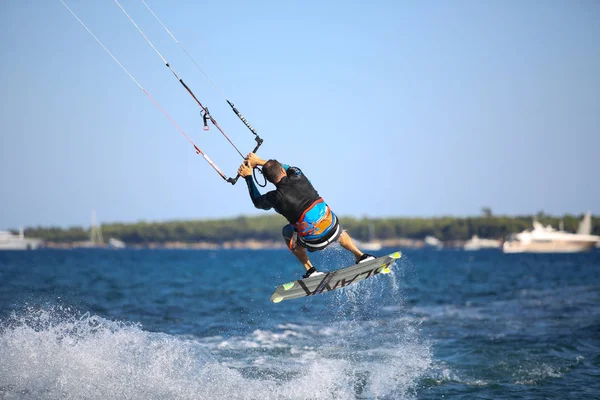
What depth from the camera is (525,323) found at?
21.8m

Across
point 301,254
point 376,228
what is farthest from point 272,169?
point 376,228

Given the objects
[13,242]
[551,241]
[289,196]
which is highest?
[289,196]

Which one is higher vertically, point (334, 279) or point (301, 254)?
point (301, 254)

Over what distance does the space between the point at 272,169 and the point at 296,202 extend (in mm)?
634

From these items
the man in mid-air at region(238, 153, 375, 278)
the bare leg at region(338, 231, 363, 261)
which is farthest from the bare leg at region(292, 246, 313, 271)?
the bare leg at region(338, 231, 363, 261)

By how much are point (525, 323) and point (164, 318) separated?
37.0ft

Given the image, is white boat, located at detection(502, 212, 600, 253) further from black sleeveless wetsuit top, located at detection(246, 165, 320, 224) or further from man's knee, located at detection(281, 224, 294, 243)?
black sleeveless wetsuit top, located at detection(246, 165, 320, 224)

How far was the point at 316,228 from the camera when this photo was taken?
10945 mm

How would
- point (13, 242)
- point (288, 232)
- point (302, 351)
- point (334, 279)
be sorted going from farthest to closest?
point (13, 242) → point (302, 351) → point (334, 279) → point (288, 232)

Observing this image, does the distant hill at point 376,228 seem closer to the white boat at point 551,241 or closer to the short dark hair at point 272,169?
the white boat at point 551,241

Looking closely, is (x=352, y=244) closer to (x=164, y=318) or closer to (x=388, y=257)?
(x=388, y=257)

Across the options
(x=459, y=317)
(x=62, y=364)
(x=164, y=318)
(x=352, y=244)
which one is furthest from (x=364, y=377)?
(x=459, y=317)

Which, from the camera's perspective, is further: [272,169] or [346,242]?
[346,242]

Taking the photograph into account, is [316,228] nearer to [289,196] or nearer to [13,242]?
[289,196]
